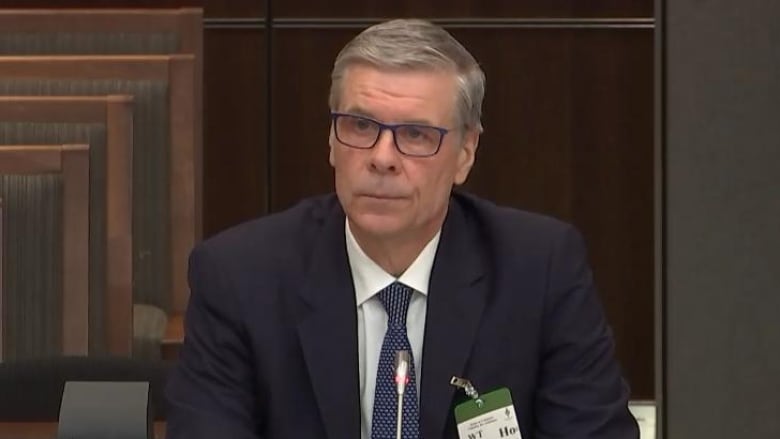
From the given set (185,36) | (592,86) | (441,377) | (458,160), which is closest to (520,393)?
(441,377)

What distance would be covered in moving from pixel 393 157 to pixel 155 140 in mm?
1696

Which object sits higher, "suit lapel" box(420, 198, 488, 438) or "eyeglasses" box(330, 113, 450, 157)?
"eyeglasses" box(330, 113, 450, 157)

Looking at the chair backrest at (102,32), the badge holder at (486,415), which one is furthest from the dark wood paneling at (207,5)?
the badge holder at (486,415)

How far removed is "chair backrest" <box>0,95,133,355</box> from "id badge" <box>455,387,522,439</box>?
1530 mm

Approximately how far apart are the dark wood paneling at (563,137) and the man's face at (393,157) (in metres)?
2.51

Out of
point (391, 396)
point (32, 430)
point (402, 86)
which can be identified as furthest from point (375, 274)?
point (32, 430)

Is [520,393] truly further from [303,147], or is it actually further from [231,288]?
[303,147]

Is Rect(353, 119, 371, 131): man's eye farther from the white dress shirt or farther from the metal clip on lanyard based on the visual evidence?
A: the metal clip on lanyard

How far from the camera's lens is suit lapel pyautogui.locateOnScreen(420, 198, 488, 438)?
174cm

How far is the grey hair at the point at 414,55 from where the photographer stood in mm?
1704

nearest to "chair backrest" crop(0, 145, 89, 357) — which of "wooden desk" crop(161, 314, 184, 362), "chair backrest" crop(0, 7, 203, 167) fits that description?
"wooden desk" crop(161, 314, 184, 362)

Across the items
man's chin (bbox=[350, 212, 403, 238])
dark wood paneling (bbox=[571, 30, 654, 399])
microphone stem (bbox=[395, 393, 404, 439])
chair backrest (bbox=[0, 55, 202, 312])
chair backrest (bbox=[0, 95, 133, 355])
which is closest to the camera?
microphone stem (bbox=[395, 393, 404, 439])

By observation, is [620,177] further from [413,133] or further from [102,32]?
[413,133]

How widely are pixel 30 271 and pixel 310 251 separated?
1.40 meters
